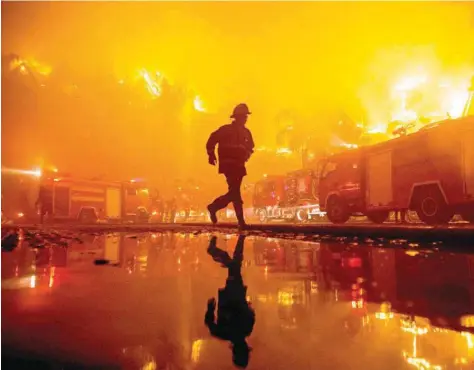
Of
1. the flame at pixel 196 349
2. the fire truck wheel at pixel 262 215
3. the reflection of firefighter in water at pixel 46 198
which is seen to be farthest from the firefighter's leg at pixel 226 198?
the fire truck wheel at pixel 262 215

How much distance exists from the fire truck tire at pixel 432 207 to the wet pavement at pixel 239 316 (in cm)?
687

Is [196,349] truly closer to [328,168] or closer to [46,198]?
[328,168]

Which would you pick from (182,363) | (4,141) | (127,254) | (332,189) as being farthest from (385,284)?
(4,141)

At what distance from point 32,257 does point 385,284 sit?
125 inches

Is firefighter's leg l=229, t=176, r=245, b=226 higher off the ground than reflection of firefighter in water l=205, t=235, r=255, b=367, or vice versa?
firefighter's leg l=229, t=176, r=245, b=226

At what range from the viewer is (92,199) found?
66.0 feet

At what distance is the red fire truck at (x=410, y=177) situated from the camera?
9.30 m

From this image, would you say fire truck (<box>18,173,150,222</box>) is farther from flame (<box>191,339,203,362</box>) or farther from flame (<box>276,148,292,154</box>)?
flame (<box>276,148,292,154</box>)

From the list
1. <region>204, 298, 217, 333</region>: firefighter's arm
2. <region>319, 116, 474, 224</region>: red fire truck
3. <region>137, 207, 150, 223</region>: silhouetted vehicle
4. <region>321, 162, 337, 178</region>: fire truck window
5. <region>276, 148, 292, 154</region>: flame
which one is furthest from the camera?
<region>276, 148, 292, 154</region>: flame

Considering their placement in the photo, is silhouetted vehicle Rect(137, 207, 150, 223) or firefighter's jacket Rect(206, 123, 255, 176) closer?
firefighter's jacket Rect(206, 123, 255, 176)

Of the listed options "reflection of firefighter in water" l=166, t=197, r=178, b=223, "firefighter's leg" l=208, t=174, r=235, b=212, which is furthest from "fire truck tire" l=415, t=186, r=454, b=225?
"reflection of firefighter in water" l=166, t=197, r=178, b=223

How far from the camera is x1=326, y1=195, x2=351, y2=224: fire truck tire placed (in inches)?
521

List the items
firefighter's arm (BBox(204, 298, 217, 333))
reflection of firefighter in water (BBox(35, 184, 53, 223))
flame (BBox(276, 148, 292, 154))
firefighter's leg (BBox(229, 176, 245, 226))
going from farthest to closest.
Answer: flame (BBox(276, 148, 292, 154)) < reflection of firefighter in water (BBox(35, 184, 53, 223)) < firefighter's leg (BBox(229, 176, 245, 226)) < firefighter's arm (BBox(204, 298, 217, 333))

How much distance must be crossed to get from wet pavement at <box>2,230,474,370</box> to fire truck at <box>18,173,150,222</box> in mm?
16704
